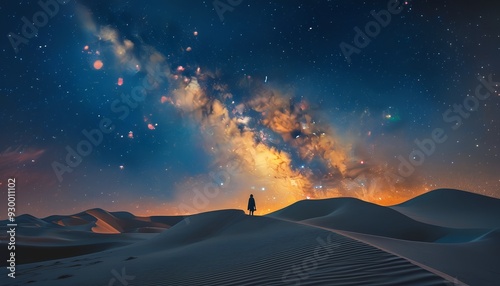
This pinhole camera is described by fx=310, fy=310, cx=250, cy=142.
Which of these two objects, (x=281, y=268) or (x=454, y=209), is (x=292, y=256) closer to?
(x=281, y=268)

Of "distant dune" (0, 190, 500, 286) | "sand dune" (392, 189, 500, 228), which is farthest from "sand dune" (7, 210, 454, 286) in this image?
"sand dune" (392, 189, 500, 228)

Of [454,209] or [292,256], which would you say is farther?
[454,209]

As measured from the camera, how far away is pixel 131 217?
1861 inches

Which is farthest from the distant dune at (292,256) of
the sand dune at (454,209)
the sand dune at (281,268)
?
the sand dune at (454,209)

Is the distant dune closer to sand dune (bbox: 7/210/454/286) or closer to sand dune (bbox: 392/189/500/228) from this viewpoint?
sand dune (bbox: 7/210/454/286)

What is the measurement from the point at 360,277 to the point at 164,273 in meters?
4.57

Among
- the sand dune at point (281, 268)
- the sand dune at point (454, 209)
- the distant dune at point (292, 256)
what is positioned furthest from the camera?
the sand dune at point (454, 209)

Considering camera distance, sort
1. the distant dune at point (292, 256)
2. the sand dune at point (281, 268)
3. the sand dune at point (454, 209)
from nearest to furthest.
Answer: the sand dune at point (281, 268)
the distant dune at point (292, 256)
the sand dune at point (454, 209)

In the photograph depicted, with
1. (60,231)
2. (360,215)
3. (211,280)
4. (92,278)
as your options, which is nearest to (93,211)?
(60,231)

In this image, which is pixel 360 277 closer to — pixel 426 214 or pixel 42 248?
pixel 42 248

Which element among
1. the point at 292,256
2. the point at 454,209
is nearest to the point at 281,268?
the point at 292,256

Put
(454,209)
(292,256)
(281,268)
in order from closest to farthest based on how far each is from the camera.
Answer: (281,268), (292,256), (454,209)

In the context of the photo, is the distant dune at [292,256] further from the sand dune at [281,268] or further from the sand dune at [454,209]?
the sand dune at [454,209]

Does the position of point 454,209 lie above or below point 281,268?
above
